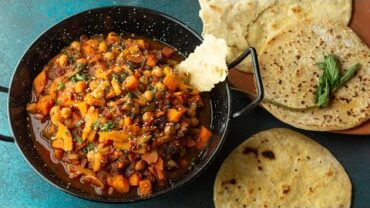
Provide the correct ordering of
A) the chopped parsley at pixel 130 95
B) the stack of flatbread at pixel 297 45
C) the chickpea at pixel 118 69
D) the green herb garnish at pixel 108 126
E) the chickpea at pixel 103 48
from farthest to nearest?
the stack of flatbread at pixel 297 45
the chickpea at pixel 103 48
the chickpea at pixel 118 69
the chopped parsley at pixel 130 95
the green herb garnish at pixel 108 126

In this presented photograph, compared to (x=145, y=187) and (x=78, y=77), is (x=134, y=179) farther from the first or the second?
(x=78, y=77)

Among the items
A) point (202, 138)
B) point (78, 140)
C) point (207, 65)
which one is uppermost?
point (207, 65)

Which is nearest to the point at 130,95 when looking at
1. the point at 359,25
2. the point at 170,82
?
the point at 170,82

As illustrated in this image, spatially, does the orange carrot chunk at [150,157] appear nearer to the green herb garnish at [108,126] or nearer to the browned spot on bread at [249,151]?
the green herb garnish at [108,126]

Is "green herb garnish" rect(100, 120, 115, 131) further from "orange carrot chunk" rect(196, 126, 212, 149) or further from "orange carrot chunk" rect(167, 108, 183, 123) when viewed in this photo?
"orange carrot chunk" rect(196, 126, 212, 149)

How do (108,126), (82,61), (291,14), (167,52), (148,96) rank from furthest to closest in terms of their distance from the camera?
(291,14) < (167,52) < (82,61) < (148,96) < (108,126)

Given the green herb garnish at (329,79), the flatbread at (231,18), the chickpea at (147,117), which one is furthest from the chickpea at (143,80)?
the green herb garnish at (329,79)
